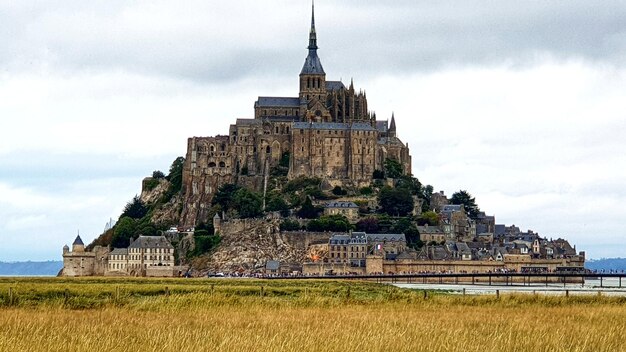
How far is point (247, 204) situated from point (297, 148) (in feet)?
32.3

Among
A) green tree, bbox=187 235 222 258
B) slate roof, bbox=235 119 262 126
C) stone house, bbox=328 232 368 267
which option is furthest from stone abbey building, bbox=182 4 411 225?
stone house, bbox=328 232 368 267

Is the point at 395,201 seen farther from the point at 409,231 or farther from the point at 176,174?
the point at 176,174

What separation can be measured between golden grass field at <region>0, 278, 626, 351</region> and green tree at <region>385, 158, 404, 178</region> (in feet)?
309

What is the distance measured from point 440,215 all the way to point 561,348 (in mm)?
111576

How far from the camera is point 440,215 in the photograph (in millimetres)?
134750

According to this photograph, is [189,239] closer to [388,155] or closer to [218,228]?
[218,228]

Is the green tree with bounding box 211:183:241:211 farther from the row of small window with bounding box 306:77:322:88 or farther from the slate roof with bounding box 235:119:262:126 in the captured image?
the row of small window with bounding box 306:77:322:88

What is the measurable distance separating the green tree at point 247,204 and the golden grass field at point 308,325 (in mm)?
86189

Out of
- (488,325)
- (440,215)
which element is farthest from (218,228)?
(488,325)

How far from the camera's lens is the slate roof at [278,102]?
144m

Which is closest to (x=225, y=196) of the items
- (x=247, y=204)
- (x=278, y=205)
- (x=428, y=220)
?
(x=247, y=204)

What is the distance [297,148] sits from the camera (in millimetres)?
134375

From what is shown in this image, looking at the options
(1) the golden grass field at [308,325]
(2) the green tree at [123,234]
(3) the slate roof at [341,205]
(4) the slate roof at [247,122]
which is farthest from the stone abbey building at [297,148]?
(1) the golden grass field at [308,325]

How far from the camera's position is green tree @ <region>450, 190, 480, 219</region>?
14562 centimetres
